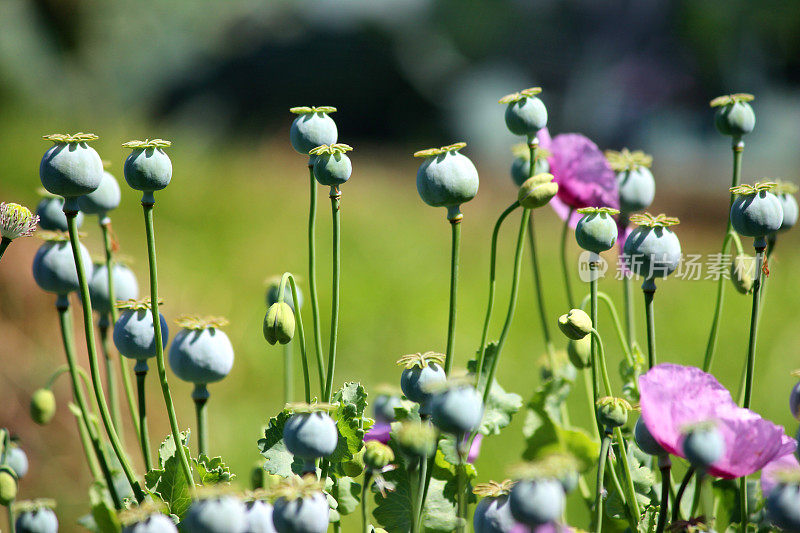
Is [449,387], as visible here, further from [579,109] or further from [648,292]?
[579,109]

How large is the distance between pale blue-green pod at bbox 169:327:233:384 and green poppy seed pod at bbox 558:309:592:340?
13 centimetres

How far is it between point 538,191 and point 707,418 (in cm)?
11

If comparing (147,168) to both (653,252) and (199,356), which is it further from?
(653,252)

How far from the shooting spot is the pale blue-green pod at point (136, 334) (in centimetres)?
34

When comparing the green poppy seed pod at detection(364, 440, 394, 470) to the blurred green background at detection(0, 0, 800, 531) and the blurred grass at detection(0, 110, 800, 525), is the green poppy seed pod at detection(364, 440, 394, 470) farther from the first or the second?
the blurred green background at detection(0, 0, 800, 531)

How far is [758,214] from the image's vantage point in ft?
1.08

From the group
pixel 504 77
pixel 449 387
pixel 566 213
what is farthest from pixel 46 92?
pixel 449 387

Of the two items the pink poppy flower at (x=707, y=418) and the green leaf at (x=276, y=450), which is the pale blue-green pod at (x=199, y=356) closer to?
the green leaf at (x=276, y=450)

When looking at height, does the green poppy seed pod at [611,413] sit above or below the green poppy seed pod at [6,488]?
above

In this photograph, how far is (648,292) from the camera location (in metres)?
0.35

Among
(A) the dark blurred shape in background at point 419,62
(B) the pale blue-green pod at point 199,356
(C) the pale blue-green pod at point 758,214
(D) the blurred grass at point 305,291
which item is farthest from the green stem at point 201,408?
(A) the dark blurred shape in background at point 419,62

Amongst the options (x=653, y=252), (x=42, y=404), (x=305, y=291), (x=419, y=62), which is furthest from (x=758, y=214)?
(x=419, y=62)

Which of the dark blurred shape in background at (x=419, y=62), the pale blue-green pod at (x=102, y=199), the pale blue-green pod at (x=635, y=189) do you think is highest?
the dark blurred shape in background at (x=419, y=62)

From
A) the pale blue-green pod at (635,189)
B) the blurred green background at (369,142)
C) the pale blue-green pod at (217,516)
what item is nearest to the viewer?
the pale blue-green pod at (217,516)
